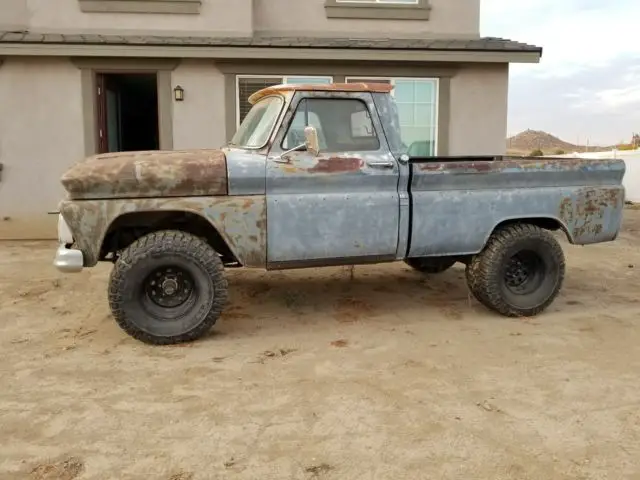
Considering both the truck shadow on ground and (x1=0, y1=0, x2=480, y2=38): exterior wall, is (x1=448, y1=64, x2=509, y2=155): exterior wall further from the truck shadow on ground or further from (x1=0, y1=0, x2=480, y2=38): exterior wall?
the truck shadow on ground

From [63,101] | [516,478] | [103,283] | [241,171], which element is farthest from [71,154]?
[516,478]

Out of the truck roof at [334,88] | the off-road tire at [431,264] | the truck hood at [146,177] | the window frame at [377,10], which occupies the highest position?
the window frame at [377,10]

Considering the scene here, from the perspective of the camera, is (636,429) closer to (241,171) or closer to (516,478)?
(516,478)

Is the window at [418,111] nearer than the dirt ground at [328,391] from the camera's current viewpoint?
No

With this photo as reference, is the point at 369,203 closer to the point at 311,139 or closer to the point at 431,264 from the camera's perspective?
the point at 311,139

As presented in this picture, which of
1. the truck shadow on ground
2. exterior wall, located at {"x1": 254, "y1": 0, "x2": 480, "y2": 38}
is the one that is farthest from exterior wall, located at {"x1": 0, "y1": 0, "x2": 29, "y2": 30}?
the truck shadow on ground

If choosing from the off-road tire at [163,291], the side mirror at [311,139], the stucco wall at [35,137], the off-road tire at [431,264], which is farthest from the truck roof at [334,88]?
the stucco wall at [35,137]

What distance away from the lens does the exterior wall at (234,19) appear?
9766 millimetres

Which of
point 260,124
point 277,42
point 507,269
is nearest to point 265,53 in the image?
point 277,42

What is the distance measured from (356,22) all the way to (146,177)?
7369 millimetres

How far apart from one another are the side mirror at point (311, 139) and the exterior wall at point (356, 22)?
21.4 feet

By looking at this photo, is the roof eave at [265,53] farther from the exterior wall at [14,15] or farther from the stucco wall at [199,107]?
the exterior wall at [14,15]

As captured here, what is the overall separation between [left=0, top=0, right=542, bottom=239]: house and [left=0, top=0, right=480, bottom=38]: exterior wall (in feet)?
0.06

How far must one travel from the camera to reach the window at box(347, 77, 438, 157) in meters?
10.3
